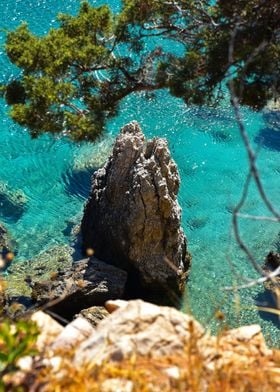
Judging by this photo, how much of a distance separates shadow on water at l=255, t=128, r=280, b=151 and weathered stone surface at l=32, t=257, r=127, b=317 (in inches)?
320

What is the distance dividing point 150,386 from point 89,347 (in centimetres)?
62

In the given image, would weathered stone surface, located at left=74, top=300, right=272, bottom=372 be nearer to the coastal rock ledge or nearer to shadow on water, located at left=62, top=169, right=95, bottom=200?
the coastal rock ledge

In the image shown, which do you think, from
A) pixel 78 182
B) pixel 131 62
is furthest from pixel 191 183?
pixel 131 62

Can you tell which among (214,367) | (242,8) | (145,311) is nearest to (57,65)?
(242,8)

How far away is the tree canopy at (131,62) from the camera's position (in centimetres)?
930

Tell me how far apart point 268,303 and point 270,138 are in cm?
767

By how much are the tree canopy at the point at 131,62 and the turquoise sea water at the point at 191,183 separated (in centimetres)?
333

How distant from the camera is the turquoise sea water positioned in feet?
47.5

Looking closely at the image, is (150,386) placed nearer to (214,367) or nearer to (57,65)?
(214,367)

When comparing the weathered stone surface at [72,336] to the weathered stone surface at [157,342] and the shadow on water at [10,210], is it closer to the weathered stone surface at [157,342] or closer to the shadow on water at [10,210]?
the weathered stone surface at [157,342]

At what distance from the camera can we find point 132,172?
13.1 m

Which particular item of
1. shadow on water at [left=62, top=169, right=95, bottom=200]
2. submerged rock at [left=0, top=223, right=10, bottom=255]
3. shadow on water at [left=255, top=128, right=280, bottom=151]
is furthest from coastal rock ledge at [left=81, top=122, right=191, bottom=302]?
shadow on water at [left=255, top=128, right=280, bottom=151]

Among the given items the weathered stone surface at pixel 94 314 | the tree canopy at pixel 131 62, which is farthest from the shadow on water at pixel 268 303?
the tree canopy at pixel 131 62

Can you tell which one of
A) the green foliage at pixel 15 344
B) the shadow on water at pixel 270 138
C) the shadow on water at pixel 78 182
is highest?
the shadow on water at pixel 270 138
